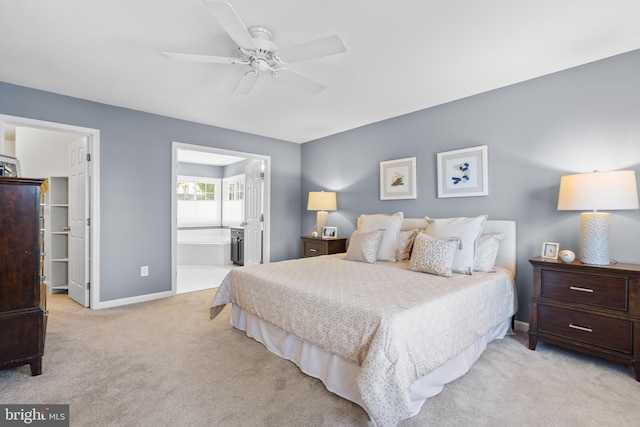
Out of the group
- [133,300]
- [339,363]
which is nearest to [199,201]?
[133,300]

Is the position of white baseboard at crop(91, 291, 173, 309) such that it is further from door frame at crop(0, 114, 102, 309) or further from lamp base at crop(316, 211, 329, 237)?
lamp base at crop(316, 211, 329, 237)

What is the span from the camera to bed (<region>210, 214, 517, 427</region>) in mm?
1505

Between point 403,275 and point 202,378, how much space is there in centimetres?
170

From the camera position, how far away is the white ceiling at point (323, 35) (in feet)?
6.23

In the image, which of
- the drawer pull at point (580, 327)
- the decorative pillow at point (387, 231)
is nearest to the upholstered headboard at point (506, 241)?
the drawer pull at point (580, 327)

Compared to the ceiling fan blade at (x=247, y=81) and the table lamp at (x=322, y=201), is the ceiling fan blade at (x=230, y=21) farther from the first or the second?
the table lamp at (x=322, y=201)

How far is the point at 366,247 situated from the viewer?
3236mm

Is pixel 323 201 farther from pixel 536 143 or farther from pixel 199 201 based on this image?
pixel 199 201

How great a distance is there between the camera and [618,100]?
245 cm

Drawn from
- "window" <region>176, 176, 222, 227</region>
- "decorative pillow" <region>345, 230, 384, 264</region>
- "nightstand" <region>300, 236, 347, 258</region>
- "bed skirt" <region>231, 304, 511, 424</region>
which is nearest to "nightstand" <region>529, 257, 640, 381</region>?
"bed skirt" <region>231, 304, 511, 424</region>

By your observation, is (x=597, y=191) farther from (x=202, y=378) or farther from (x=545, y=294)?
(x=202, y=378)

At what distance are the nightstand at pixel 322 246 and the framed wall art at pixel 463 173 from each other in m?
1.62

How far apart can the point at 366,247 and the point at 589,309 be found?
1.84 metres

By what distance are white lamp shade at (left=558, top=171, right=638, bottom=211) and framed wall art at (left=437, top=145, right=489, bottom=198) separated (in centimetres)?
91
